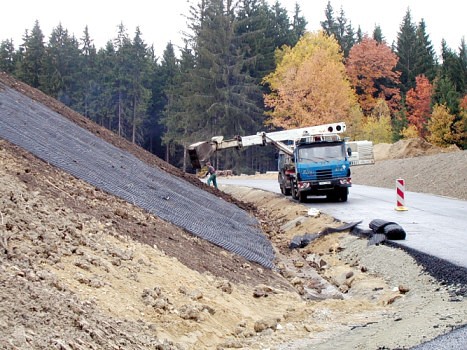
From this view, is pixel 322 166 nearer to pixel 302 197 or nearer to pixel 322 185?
pixel 322 185

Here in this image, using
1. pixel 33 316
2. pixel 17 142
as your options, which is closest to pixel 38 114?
pixel 17 142

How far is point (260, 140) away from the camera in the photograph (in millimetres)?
25703

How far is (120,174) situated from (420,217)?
8845 mm

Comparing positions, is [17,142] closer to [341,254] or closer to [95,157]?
[95,157]

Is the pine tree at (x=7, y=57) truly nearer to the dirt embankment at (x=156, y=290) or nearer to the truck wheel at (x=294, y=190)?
the truck wheel at (x=294, y=190)

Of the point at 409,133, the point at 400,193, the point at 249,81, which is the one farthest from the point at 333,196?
the point at 249,81

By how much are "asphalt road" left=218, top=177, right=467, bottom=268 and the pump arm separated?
9.06 ft

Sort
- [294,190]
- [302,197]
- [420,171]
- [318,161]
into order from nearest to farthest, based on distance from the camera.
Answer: [318,161]
[302,197]
[294,190]
[420,171]

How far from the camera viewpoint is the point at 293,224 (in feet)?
66.1

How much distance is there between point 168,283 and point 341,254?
6.89 meters

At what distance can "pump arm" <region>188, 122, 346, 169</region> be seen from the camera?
23.7 meters

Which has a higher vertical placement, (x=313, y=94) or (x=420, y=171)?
(x=313, y=94)

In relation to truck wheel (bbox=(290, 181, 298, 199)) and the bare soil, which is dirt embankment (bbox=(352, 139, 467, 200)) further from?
the bare soil

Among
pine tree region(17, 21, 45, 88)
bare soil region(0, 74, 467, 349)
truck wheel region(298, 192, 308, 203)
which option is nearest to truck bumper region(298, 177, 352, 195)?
truck wheel region(298, 192, 308, 203)
